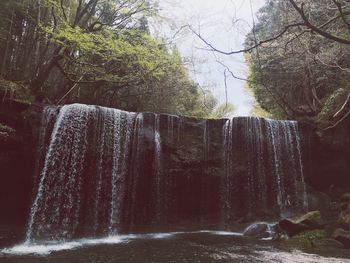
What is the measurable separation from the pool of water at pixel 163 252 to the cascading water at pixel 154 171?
157 centimetres

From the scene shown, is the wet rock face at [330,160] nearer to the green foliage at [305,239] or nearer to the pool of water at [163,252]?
the green foliage at [305,239]

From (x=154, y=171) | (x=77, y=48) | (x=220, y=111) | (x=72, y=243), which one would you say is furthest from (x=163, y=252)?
(x=220, y=111)

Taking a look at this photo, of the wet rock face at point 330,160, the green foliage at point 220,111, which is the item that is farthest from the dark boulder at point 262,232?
the green foliage at point 220,111

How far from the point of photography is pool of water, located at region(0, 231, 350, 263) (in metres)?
7.50

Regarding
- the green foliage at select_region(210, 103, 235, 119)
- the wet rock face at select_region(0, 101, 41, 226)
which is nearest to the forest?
the wet rock face at select_region(0, 101, 41, 226)

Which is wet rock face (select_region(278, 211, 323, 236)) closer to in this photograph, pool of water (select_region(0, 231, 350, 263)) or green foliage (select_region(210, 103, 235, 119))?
pool of water (select_region(0, 231, 350, 263))

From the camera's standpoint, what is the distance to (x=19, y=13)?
567 inches

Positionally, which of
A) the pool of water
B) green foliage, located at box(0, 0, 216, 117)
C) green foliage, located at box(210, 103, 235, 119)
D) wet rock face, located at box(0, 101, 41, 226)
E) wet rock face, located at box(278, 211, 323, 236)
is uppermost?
green foliage, located at box(210, 103, 235, 119)

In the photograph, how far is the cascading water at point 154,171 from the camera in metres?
11.5

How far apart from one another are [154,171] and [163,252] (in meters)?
5.19

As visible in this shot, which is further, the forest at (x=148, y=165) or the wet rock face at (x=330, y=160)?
the wet rock face at (x=330, y=160)

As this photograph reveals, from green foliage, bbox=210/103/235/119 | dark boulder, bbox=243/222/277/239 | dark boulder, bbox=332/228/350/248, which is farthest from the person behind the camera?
green foliage, bbox=210/103/235/119

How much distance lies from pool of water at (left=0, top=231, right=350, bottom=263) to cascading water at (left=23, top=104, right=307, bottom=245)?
5.16 ft

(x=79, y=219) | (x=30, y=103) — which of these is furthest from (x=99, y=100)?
(x=79, y=219)
